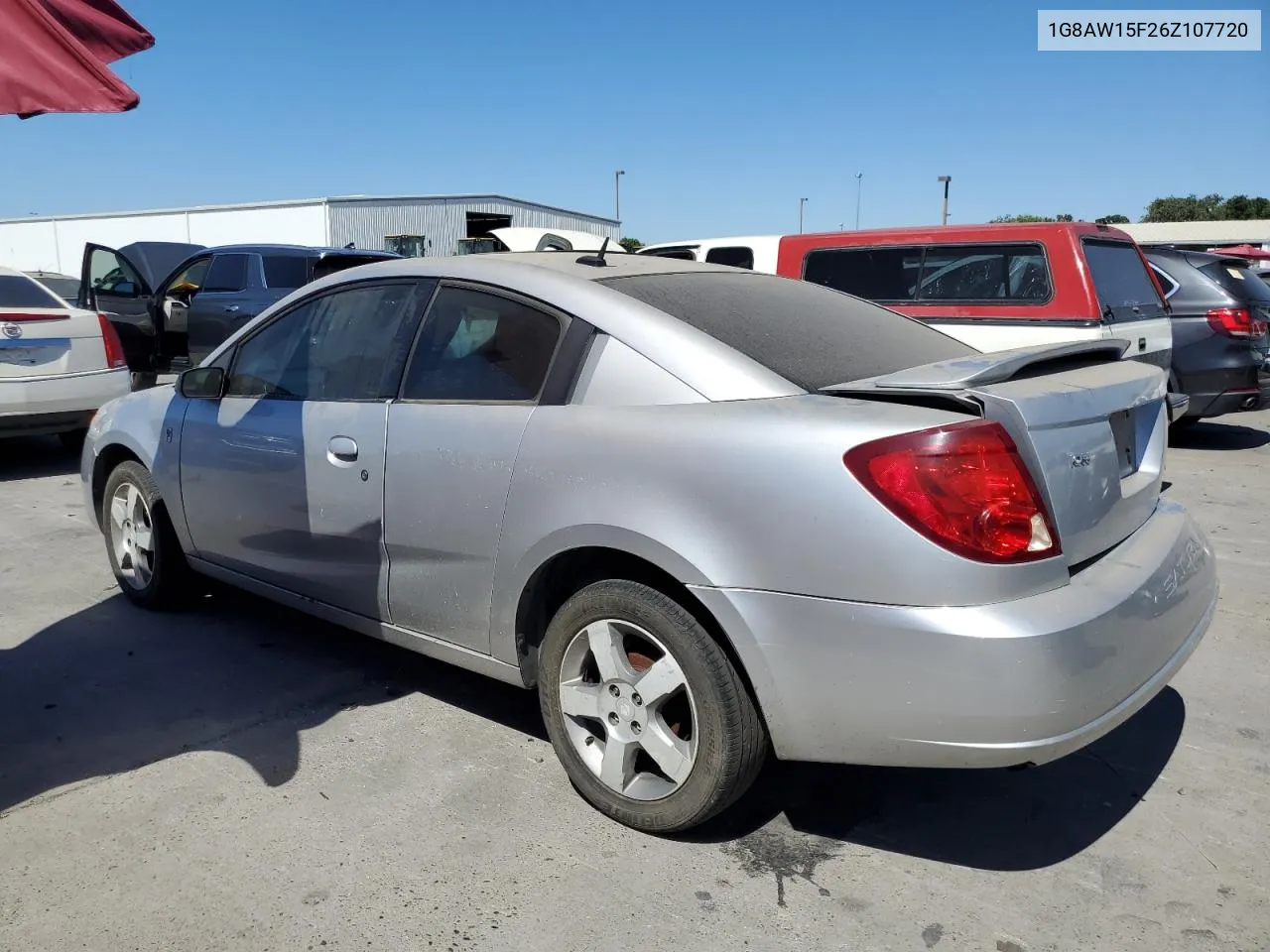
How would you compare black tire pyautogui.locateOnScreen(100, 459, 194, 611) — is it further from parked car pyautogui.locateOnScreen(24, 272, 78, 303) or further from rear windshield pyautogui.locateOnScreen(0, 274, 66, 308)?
parked car pyautogui.locateOnScreen(24, 272, 78, 303)

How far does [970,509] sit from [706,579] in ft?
2.14

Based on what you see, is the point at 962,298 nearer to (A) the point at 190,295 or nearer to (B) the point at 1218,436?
(B) the point at 1218,436

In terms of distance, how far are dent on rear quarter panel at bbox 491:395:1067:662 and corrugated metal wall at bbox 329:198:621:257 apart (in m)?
31.4

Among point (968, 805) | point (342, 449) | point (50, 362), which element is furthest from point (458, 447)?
point (50, 362)

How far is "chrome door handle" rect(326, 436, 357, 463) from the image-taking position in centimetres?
352

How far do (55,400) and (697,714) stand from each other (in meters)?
7.00

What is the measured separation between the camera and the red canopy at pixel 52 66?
272 centimetres

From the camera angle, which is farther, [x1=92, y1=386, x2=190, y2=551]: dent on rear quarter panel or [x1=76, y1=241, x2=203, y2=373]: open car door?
[x1=76, y1=241, x2=203, y2=373]: open car door

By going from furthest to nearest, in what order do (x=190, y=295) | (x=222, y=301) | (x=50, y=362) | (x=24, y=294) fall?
(x=190, y=295) → (x=222, y=301) → (x=24, y=294) → (x=50, y=362)

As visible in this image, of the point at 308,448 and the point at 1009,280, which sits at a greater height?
the point at 1009,280

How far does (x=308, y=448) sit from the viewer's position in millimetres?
3689

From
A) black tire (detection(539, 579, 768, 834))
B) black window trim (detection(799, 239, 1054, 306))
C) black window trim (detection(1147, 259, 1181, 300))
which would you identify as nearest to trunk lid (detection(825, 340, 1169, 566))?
black tire (detection(539, 579, 768, 834))

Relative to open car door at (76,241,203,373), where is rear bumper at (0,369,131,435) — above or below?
below

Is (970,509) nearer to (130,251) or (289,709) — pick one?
(289,709)
